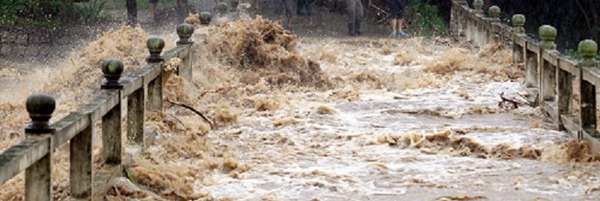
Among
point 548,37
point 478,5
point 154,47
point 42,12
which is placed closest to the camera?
point 154,47

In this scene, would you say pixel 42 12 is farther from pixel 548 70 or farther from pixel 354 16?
pixel 548 70

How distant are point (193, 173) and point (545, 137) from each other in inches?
123

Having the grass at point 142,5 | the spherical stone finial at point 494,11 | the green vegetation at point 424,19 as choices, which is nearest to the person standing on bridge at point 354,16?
the green vegetation at point 424,19

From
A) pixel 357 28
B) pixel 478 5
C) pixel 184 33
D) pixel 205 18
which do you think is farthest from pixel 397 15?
pixel 184 33

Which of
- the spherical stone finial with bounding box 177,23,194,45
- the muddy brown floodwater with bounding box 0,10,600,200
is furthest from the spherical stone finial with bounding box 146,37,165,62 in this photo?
the spherical stone finial with bounding box 177,23,194,45

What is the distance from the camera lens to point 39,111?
18.5 ft

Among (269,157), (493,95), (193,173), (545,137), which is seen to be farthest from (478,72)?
(193,173)

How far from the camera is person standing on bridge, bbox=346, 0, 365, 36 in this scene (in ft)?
77.4

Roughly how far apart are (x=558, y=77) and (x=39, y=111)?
5553mm

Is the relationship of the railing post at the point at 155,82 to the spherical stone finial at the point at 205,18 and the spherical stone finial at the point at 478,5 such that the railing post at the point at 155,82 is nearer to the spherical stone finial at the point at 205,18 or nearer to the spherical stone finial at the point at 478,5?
the spherical stone finial at the point at 205,18

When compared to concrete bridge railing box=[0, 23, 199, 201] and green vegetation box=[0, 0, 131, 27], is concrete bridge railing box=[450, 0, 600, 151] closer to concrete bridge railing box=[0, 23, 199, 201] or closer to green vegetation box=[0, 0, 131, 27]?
concrete bridge railing box=[0, 23, 199, 201]

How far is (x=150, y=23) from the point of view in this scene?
993 inches

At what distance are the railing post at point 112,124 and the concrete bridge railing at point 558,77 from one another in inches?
136

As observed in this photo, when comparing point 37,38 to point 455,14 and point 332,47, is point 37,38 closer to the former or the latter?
point 332,47
